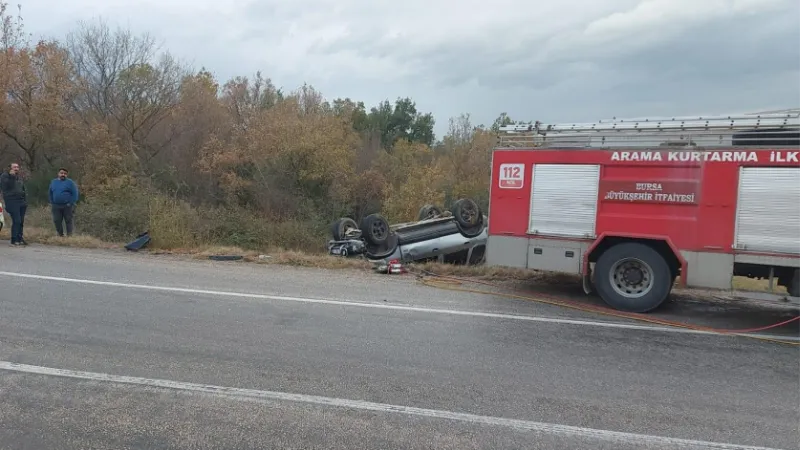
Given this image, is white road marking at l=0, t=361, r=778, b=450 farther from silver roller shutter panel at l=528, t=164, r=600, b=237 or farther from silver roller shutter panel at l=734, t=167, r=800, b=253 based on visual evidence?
silver roller shutter panel at l=528, t=164, r=600, b=237

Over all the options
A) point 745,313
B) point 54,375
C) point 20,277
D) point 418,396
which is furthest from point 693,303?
point 20,277

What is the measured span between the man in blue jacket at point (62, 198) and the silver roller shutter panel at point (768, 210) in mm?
13802

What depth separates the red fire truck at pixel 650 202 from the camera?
7.19 meters

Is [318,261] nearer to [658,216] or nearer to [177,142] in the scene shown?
[658,216]

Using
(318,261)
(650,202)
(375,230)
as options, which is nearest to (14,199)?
(318,261)

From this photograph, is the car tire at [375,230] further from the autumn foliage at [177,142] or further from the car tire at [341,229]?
the autumn foliage at [177,142]

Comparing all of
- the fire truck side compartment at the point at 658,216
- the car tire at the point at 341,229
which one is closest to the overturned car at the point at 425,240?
the car tire at the point at 341,229

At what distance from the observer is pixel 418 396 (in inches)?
175

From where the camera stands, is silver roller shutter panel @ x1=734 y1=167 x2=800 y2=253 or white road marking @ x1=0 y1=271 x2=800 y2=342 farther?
silver roller shutter panel @ x1=734 y1=167 x2=800 y2=253

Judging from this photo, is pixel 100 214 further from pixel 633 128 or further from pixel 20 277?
pixel 633 128

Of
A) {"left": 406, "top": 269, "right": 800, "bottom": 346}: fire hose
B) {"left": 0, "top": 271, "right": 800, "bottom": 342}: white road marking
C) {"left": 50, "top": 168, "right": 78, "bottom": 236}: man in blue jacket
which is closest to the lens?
{"left": 406, "top": 269, "right": 800, "bottom": 346}: fire hose

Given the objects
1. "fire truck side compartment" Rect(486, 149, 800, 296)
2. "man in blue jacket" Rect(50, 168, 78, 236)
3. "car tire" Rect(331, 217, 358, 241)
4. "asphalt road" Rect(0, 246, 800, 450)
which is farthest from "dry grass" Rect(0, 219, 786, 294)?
"asphalt road" Rect(0, 246, 800, 450)

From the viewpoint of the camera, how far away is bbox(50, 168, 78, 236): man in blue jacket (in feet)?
44.2

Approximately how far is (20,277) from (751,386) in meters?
9.68
